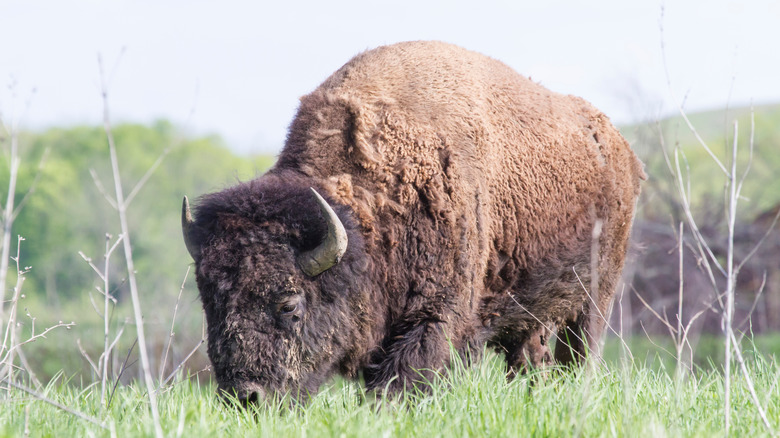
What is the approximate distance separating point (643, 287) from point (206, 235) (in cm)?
2070

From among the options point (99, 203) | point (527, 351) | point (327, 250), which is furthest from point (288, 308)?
point (99, 203)

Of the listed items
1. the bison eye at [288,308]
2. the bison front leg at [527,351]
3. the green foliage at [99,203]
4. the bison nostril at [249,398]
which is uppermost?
the bison eye at [288,308]

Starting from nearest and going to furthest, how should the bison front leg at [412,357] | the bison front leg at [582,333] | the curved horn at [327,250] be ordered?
the curved horn at [327,250]
the bison front leg at [412,357]
the bison front leg at [582,333]

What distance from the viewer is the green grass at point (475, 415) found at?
8.93 ft

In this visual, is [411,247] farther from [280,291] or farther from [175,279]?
[175,279]

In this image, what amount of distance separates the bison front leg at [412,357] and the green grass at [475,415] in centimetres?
19

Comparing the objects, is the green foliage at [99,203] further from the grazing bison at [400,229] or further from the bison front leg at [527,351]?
the grazing bison at [400,229]

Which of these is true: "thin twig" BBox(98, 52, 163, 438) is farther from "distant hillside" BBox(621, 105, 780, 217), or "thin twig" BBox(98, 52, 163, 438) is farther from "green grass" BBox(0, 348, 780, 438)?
"distant hillside" BBox(621, 105, 780, 217)

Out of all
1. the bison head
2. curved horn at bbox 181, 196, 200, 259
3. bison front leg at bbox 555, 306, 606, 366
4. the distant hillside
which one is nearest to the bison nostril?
the bison head

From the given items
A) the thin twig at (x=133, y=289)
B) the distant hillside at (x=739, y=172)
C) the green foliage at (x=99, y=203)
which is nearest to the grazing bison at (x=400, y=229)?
the thin twig at (x=133, y=289)

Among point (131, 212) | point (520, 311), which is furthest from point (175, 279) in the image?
point (520, 311)

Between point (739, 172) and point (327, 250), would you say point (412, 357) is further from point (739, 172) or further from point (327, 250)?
point (739, 172)

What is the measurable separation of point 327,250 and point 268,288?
0.36m

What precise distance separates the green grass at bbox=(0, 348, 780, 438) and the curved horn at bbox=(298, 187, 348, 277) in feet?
2.36
